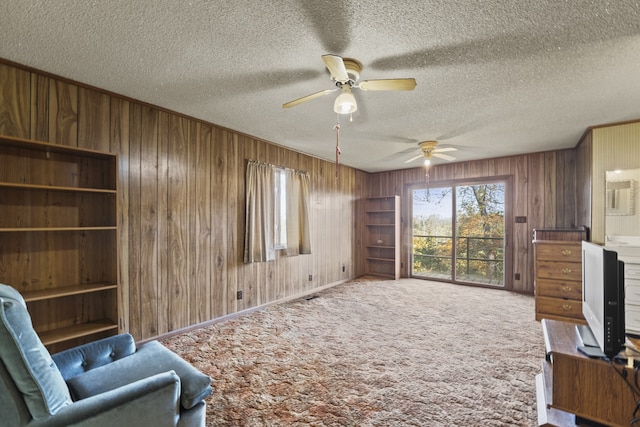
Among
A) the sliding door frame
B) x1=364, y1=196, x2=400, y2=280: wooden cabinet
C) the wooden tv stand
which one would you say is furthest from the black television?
x1=364, y1=196, x2=400, y2=280: wooden cabinet

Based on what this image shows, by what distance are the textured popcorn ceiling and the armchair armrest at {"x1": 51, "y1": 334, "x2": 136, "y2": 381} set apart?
1932 millimetres

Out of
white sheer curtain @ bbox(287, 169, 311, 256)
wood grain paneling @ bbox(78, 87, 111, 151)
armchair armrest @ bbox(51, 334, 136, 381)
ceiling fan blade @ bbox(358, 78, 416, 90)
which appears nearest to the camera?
armchair armrest @ bbox(51, 334, 136, 381)

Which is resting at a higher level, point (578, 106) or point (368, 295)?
point (578, 106)

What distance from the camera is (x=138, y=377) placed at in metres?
1.49

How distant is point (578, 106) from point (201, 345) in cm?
451

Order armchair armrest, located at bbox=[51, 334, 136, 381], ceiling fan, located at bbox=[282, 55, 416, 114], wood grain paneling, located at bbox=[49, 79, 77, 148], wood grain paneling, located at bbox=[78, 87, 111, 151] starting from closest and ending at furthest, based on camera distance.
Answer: armchair armrest, located at bbox=[51, 334, 136, 381] → ceiling fan, located at bbox=[282, 55, 416, 114] → wood grain paneling, located at bbox=[49, 79, 77, 148] → wood grain paneling, located at bbox=[78, 87, 111, 151]

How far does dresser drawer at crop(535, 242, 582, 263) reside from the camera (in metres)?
3.29

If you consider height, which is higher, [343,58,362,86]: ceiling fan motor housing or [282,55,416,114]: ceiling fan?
[343,58,362,86]: ceiling fan motor housing

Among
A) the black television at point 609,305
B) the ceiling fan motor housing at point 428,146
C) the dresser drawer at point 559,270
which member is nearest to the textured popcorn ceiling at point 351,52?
the ceiling fan motor housing at point 428,146

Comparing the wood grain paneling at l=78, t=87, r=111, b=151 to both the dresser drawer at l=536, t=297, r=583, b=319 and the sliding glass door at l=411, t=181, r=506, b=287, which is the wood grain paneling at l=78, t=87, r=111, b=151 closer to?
the dresser drawer at l=536, t=297, r=583, b=319

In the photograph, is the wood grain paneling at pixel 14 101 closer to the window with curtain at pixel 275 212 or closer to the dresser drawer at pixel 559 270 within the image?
the window with curtain at pixel 275 212

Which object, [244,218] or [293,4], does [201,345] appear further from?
[293,4]

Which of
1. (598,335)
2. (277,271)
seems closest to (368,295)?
(277,271)

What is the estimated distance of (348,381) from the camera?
2186 mm
